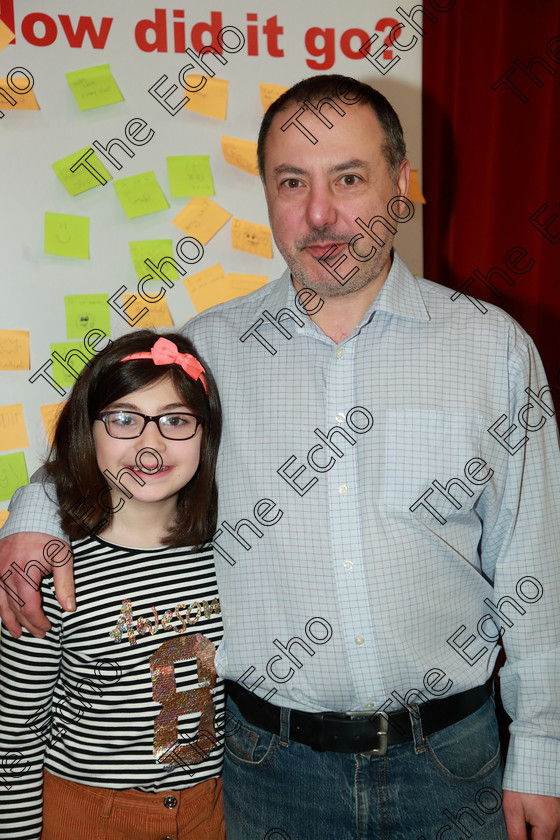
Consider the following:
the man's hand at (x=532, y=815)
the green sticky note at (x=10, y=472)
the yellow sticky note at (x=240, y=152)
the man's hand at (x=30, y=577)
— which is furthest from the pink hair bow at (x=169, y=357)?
the man's hand at (x=532, y=815)

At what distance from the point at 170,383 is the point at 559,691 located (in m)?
0.89

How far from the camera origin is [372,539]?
132 centimetres

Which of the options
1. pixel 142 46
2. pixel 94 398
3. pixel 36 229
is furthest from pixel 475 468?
pixel 142 46

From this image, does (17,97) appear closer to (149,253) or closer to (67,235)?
(67,235)

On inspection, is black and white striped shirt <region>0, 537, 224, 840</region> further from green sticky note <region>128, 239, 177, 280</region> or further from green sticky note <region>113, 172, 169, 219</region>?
green sticky note <region>113, 172, 169, 219</region>

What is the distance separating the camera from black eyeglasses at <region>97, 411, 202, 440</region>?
1.37 metres

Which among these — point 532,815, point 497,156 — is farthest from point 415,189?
point 532,815

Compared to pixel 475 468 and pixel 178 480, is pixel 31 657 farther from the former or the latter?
pixel 475 468

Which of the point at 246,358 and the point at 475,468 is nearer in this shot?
the point at 475,468

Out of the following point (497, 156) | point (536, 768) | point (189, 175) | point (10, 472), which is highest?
point (497, 156)

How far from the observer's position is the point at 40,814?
1.35 metres

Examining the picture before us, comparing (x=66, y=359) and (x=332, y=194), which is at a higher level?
(x=332, y=194)

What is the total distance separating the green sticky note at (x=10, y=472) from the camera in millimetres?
1854

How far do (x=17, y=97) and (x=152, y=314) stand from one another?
0.59 meters
